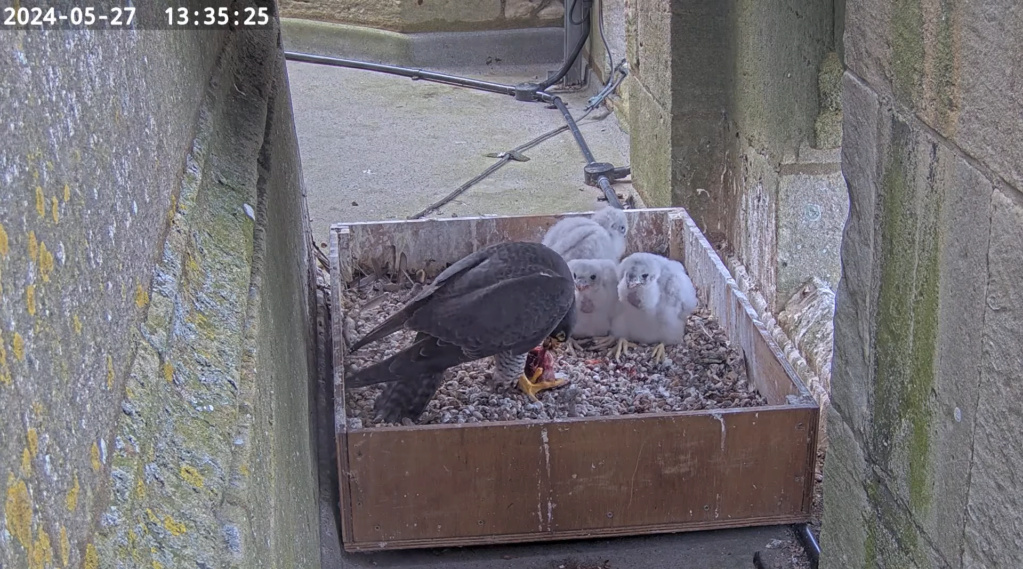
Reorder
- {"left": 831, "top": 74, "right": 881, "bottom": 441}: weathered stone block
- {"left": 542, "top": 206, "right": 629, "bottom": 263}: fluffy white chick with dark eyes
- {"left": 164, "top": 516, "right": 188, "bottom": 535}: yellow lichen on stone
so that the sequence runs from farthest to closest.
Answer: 1. {"left": 542, "top": 206, "right": 629, "bottom": 263}: fluffy white chick with dark eyes
2. {"left": 831, "top": 74, "right": 881, "bottom": 441}: weathered stone block
3. {"left": 164, "top": 516, "right": 188, "bottom": 535}: yellow lichen on stone

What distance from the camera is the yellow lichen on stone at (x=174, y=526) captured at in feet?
2.81

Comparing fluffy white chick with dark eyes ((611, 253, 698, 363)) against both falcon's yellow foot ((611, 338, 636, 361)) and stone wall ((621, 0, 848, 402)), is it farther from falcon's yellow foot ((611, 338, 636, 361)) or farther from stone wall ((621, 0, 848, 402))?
stone wall ((621, 0, 848, 402))

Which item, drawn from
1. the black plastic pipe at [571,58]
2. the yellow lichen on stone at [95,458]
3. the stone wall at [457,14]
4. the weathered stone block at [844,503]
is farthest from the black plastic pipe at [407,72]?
the yellow lichen on stone at [95,458]

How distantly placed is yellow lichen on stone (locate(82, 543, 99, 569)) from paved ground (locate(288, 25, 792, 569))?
2599 millimetres

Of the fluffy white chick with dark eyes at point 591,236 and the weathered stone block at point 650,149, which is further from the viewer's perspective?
the weathered stone block at point 650,149

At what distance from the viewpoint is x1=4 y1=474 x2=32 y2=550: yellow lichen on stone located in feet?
1.90

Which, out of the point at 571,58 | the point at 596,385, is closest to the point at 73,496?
the point at 596,385

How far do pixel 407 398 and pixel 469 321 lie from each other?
33 cm

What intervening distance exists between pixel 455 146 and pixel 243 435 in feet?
19.9

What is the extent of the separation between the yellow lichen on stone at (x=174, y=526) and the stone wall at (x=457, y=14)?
27.7 feet

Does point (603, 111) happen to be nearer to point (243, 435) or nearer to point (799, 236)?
point (799, 236)

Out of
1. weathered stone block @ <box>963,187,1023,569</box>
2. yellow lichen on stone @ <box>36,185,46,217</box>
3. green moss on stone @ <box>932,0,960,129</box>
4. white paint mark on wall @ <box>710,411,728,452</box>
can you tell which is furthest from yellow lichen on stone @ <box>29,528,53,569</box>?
white paint mark on wall @ <box>710,411,728,452</box>

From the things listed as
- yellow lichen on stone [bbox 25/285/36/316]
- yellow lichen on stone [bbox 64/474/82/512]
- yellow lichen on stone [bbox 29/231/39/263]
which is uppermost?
yellow lichen on stone [bbox 29/231/39/263]
